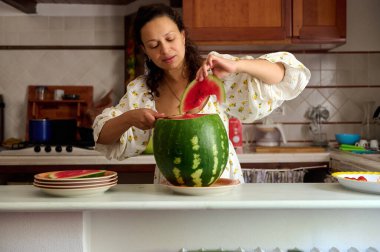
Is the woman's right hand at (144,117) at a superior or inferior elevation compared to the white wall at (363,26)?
inferior

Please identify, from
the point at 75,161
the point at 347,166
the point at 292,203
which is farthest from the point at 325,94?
the point at 292,203

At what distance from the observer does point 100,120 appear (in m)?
1.48

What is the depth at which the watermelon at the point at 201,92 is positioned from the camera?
1.26m

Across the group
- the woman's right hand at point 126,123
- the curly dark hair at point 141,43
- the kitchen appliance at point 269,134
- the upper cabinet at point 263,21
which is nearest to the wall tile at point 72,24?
the upper cabinet at point 263,21

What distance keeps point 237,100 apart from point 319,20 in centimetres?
188

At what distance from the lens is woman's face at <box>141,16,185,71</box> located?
4.93ft

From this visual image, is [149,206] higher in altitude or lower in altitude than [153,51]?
lower

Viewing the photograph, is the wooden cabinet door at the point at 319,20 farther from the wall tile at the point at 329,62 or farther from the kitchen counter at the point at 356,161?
the kitchen counter at the point at 356,161

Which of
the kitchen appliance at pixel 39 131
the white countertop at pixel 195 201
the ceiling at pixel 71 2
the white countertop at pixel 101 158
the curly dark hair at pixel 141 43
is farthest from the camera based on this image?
the ceiling at pixel 71 2

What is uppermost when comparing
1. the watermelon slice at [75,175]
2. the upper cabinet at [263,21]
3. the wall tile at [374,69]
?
the upper cabinet at [263,21]

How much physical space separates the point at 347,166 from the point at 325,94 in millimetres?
1019

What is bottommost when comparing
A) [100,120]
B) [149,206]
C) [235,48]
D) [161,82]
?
[149,206]

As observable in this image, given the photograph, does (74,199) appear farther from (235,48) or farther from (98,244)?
(235,48)

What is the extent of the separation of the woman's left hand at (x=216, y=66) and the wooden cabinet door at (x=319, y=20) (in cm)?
211
